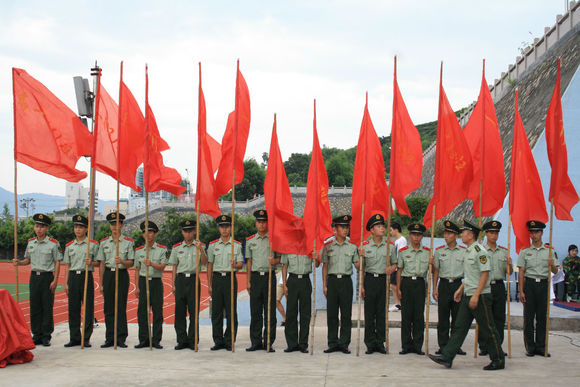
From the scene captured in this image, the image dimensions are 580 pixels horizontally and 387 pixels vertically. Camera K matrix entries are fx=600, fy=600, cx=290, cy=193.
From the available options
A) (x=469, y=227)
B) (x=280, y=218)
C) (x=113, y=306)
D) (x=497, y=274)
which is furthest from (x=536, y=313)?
(x=113, y=306)

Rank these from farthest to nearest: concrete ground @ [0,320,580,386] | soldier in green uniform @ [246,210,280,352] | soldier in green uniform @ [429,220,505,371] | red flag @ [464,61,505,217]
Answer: red flag @ [464,61,505,217] → soldier in green uniform @ [246,210,280,352] → soldier in green uniform @ [429,220,505,371] → concrete ground @ [0,320,580,386]

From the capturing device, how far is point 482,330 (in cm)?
598

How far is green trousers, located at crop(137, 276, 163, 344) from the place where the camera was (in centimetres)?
722

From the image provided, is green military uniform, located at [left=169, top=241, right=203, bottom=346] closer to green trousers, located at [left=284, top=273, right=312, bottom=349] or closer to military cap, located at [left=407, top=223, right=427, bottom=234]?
green trousers, located at [left=284, top=273, right=312, bottom=349]

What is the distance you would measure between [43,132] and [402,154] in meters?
4.40

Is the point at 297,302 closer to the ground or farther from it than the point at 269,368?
farther from it

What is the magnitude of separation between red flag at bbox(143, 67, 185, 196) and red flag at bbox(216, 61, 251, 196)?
1.73 ft

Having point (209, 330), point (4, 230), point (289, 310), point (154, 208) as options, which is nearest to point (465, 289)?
point (289, 310)

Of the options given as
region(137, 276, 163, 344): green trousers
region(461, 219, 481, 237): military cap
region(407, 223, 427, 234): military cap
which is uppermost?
region(461, 219, 481, 237): military cap

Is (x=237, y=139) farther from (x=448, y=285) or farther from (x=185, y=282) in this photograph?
(x=448, y=285)

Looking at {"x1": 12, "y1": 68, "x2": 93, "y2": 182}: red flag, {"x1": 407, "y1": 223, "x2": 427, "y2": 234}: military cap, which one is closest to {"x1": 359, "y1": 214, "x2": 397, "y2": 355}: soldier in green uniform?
{"x1": 407, "y1": 223, "x2": 427, "y2": 234}: military cap

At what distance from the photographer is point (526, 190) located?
7230 mm

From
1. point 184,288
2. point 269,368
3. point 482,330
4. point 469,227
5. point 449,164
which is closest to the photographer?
point 482,330

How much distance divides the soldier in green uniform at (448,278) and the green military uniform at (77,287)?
13.6 feet
